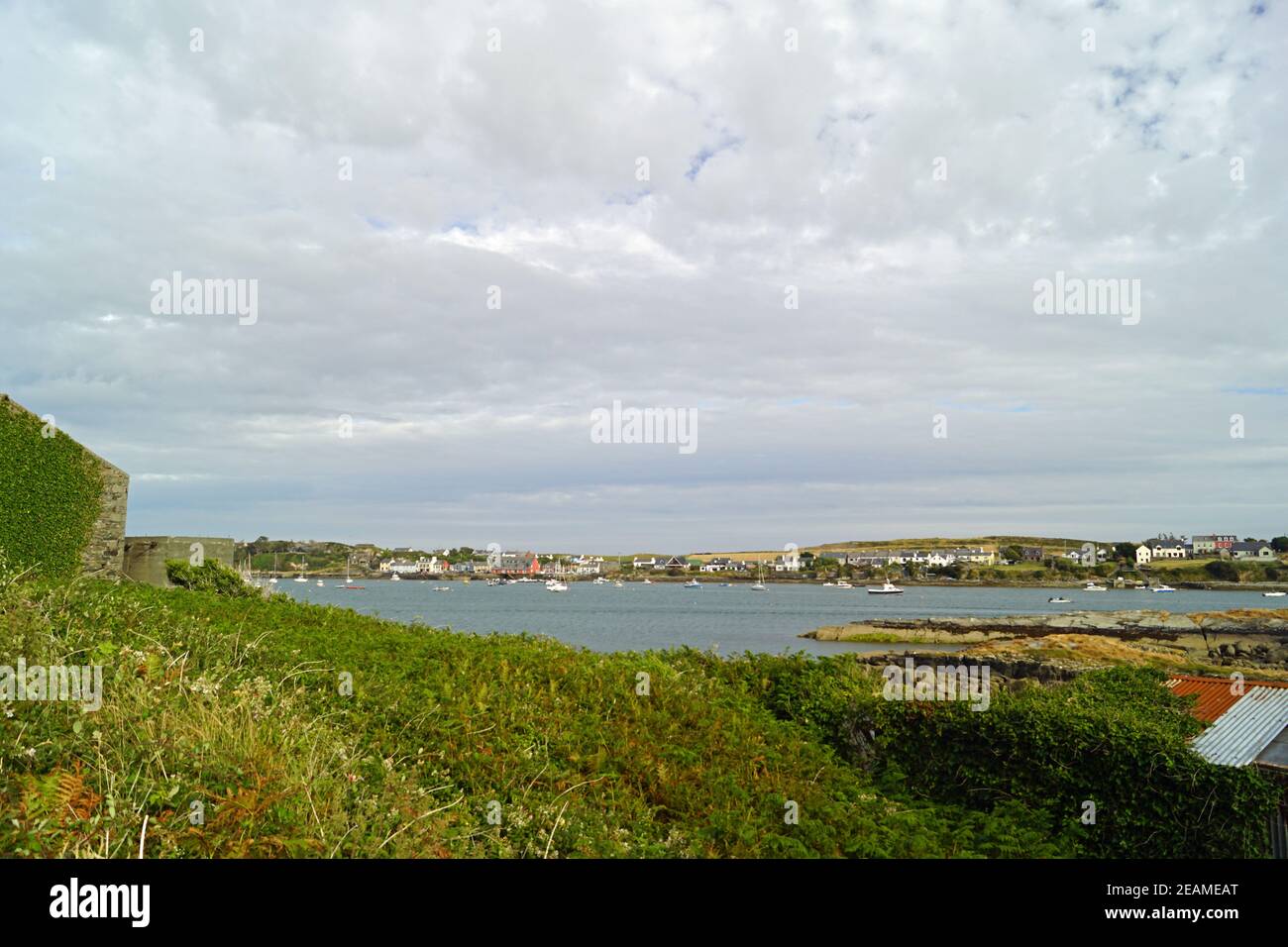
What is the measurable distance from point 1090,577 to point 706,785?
174933 mm

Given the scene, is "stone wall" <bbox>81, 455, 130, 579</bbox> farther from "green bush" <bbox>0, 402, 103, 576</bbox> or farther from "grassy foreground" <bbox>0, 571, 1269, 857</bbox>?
"grassy foreground" <bbox>0, 571, 1269, 857</bbox>

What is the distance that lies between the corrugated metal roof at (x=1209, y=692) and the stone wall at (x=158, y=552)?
2157 centimetres

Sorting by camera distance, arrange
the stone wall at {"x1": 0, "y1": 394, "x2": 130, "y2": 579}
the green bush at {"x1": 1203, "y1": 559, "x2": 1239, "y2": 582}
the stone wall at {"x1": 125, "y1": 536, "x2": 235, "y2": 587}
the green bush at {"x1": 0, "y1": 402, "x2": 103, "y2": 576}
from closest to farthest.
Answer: the green bush at {"x1": 0, "y1": 402, "x2": 103, "y2": 576}, the stone wall at {"x1": 0, "y1": 394, "x2": 130, "y2": 579}, the stone wall at {"x1": 125, "y1": 536, "x2": 235, "y2": 587}, the green bush at {"x1": 1203, "y1": 559, "x2": 1239, "y2": 582}

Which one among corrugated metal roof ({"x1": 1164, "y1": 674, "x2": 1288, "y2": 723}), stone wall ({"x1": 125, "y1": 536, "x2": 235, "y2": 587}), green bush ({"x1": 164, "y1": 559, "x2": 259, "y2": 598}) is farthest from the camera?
stone wall ({"x1": 125, "y1": 536, "x2": 235, "y2": 587})

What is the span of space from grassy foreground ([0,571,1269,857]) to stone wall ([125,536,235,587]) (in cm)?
1199

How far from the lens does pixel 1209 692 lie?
11.5 meters

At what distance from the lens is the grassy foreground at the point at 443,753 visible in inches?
192

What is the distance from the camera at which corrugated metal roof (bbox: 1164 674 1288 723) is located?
10633 mm

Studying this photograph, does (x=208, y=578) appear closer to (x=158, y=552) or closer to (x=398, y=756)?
(x=158, y=552)

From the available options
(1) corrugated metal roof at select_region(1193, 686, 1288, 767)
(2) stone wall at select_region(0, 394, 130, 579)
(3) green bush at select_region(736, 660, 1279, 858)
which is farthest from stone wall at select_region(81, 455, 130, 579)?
(1) corrugated metal roof at select_region(1193, 686, 1288, 767)

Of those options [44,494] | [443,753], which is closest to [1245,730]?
[443,753]

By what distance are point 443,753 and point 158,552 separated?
18.9 metres
